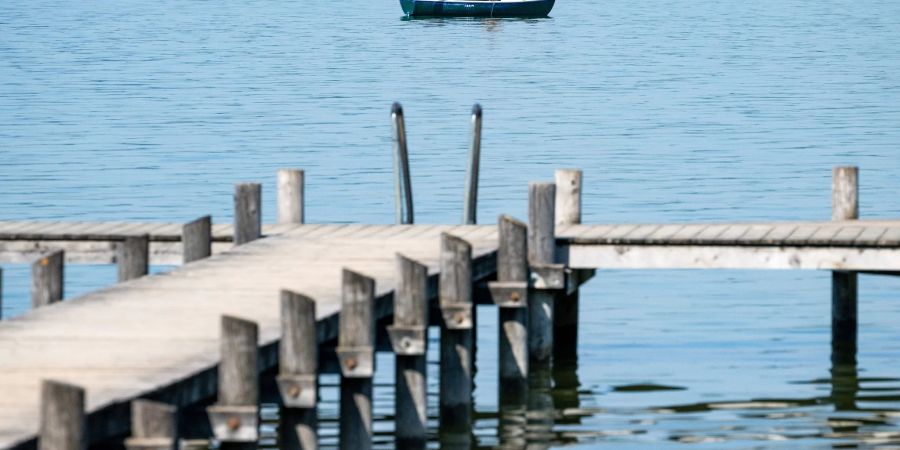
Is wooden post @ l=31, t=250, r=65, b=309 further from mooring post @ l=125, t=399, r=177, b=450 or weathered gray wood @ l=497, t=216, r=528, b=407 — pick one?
mooring post @ l=125, t=399, r=177, b=450

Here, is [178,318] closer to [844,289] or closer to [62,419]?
[62,419]

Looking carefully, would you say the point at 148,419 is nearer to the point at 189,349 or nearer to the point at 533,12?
the point at 189,349

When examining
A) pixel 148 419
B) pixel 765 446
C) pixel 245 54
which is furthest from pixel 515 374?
pixel 245 54

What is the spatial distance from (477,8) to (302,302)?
7715 centimetres

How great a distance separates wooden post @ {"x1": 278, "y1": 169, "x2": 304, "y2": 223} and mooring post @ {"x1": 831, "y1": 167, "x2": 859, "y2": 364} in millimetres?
4741

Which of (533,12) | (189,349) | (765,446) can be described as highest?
(533,12)

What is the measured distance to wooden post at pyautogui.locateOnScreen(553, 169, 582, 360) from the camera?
17422 mm

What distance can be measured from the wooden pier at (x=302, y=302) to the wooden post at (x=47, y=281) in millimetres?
14

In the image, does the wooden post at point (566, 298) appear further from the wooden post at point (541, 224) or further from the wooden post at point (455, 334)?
the wooden post at point (455, 334)

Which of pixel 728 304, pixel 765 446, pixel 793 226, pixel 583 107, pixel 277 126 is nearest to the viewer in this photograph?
pixel 765 446

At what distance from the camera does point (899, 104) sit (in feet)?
165

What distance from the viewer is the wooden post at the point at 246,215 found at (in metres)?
16.5

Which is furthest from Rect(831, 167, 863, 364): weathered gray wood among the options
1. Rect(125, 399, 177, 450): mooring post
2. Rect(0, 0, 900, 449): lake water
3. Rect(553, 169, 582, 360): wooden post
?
Rect(125, 399, 177, 450): mooring post

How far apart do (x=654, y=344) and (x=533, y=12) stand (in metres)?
71.7
